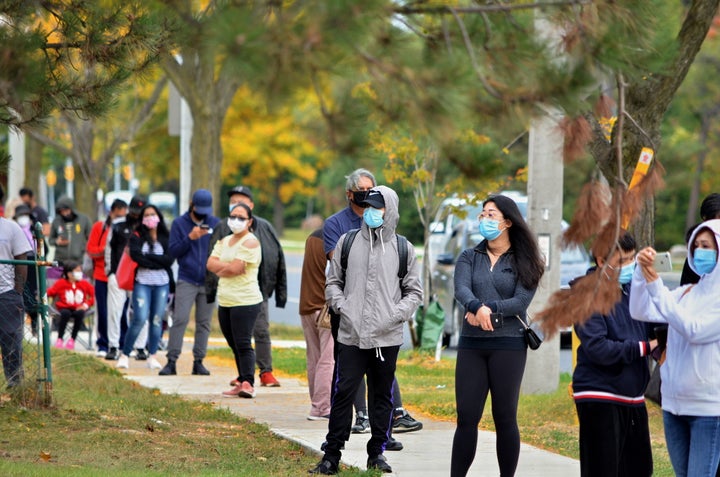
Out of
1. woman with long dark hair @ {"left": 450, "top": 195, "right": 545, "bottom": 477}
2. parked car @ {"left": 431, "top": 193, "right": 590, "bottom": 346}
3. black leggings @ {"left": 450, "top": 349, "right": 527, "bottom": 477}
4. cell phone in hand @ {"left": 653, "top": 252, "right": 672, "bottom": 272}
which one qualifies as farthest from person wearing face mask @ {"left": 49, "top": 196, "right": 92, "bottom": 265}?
cell phone in hand @ {"left": 653, "top": 252, "right": 672, "bottom": 272}

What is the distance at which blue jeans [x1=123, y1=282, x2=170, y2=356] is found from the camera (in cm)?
1393

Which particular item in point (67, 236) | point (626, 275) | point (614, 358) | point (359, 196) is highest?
point (359, 196)

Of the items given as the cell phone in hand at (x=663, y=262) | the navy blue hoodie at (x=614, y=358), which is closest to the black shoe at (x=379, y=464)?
the navy blue hoodie at (x=614, y=358)

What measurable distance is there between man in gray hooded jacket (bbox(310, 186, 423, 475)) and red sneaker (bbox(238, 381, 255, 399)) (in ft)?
12.4

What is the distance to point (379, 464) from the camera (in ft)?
26.3

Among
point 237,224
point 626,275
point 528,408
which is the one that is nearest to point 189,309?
point 237,224

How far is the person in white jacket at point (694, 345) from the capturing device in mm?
5992

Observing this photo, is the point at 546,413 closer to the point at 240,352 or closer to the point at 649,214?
the point at 649,214

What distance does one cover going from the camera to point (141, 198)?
47.8 ft

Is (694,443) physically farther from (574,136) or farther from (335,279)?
(335,279)

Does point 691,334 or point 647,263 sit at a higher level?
point 647,263

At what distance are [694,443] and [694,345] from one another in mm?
493

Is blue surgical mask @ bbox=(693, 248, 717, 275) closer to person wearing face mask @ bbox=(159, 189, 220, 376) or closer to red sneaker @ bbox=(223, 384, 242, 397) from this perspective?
red sneaker @ bbox=(223, 384, 242, 397)

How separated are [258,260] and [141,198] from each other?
341 cm
